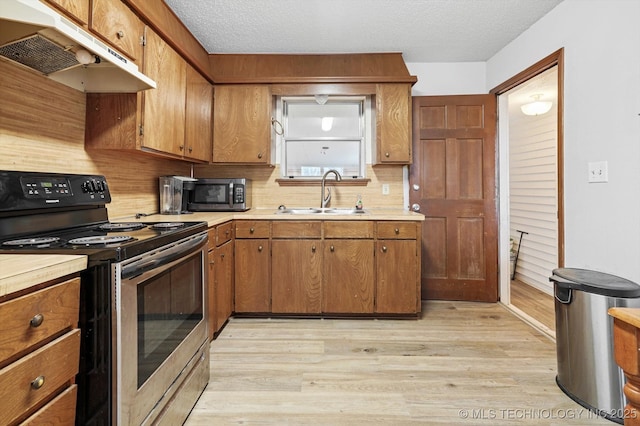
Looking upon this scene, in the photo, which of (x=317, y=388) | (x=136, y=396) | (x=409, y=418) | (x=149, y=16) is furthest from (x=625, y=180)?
(x=149, y=16)

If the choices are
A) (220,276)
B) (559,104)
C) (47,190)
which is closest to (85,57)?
(47,190)

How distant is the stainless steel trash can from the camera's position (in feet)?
4.96

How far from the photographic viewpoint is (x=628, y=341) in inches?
30.8

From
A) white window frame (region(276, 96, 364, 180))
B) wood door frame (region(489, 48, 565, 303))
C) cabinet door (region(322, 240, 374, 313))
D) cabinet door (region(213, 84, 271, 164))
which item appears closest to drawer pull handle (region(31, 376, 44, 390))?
cabinet door (region(322, 240, 374, 313))

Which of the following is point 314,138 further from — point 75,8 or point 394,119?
point 75,8

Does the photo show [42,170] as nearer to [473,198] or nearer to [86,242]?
[86,242]

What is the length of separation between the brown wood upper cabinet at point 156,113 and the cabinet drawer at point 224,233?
24.7 inches

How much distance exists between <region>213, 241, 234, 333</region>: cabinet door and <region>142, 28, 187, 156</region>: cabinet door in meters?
0.81

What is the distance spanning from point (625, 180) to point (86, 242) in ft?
8.62

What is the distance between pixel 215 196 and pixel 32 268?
6.88 ft

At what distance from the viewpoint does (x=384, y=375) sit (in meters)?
1.87

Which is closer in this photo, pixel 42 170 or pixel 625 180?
pixel 42 170

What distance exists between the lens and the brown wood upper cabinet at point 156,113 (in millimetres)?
1849

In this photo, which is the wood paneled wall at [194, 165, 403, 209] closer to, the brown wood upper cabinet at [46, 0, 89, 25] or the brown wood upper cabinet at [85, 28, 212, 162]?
the brown wood upper cabinet at [85, 28, 212, 162]
